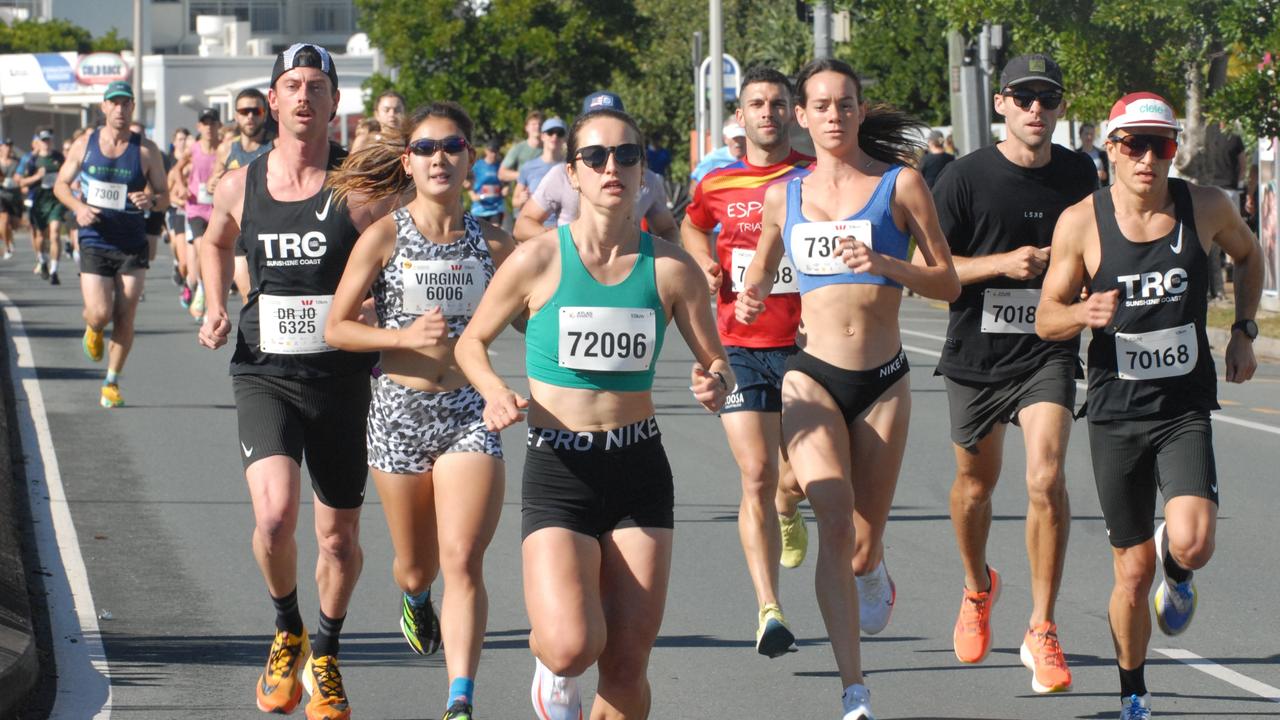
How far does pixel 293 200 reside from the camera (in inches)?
271

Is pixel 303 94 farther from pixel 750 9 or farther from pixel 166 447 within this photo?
pixel 750 9

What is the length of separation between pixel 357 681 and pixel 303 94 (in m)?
2.02

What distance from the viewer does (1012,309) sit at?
7395mm

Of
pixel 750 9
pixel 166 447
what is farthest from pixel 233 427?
pixel 750 9

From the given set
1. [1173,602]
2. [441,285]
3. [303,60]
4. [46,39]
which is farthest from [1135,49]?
[46,39]

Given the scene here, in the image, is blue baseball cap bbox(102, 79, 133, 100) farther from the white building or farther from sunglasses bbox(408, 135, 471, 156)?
the white building

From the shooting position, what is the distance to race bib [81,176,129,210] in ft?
47.8

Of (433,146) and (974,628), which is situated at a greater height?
(433,146)

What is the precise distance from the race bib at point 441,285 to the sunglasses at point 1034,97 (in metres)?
2.17

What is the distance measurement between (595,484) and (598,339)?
0.40 metres

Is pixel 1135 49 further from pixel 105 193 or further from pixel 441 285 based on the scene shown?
pixel 441 285

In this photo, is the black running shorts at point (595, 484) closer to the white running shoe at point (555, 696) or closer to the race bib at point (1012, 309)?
the white running shoe at point (555, 696)

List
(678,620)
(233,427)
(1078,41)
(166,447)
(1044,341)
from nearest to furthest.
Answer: (1044,341), (678,620), (166,447), (233,427), (1078,41)

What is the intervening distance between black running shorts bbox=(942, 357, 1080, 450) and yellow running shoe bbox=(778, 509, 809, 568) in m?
1.00
